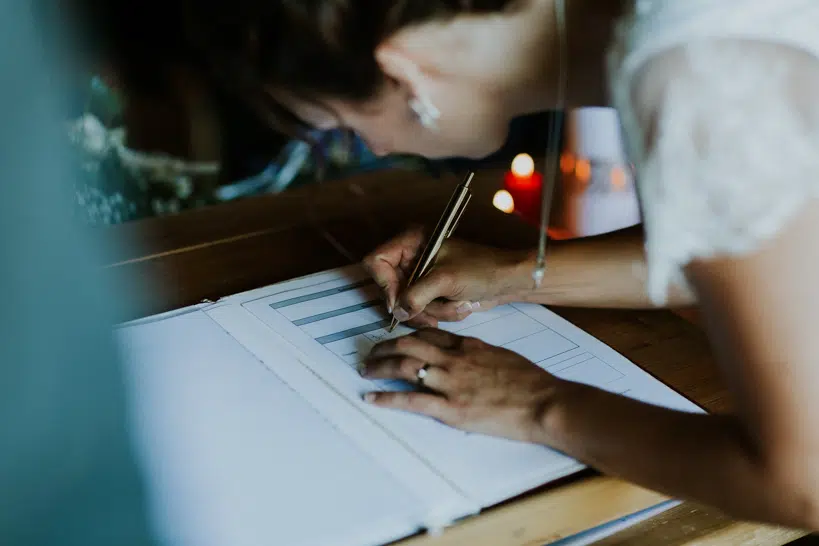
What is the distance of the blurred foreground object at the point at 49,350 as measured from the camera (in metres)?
0.26

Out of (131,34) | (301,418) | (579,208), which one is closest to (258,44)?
(131,34)

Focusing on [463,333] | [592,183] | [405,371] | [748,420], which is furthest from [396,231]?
[592,183]

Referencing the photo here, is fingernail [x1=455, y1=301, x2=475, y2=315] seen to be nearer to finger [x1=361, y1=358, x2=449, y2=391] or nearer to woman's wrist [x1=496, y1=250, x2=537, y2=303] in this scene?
woman's wrist [x1=496, y1=250, x2=537, y2=303]

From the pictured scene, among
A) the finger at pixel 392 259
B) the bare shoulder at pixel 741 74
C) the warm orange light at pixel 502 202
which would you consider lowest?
the finger at pixel 392 259

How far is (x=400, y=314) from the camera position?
87cm

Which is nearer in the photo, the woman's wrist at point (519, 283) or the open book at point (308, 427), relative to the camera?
the open book at point (308, 427)

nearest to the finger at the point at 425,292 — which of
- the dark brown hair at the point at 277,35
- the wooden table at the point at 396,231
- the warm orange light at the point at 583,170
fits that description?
the wooden table at the point at 396,231

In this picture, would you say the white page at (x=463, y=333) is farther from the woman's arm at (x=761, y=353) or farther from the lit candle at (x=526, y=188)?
the lit candle at (x=526, y=188)

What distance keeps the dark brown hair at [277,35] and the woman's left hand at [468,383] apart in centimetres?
24

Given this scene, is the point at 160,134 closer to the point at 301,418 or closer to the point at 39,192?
the point at 301,418

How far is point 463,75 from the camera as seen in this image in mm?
711

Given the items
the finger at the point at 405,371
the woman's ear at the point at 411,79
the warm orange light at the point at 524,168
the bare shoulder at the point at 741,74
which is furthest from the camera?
the warm orange light at the point at 524,168

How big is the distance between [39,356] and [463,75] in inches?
19.8

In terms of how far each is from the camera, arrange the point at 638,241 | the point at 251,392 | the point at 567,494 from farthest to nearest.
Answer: the point at 638,241 < the point at 251,392 < the point at 567,494
